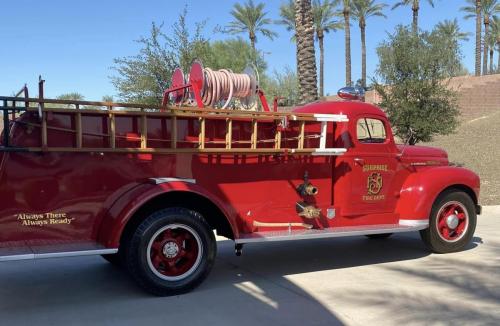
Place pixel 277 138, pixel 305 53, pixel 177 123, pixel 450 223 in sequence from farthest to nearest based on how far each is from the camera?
pixel 305 53 → pixel 450 223 → pixel 277 138 → pixel 177 123

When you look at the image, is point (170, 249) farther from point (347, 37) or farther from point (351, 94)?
point (347, 37)

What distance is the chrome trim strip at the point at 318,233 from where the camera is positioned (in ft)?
18.7

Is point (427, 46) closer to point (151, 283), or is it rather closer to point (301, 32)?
point (301, 32)

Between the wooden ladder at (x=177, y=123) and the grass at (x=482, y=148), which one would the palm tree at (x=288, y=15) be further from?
the wooden ladder at (x=177, y=123)

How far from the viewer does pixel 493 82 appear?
31.3 meters

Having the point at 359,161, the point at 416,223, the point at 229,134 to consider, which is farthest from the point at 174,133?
the point at 416,223

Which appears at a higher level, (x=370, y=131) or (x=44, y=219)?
(x=370, y=131)

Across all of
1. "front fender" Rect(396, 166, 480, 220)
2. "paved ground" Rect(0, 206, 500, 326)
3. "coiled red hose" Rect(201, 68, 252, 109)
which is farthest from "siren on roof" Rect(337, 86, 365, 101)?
"paved ground" Rect(0, 206, 500, 326)

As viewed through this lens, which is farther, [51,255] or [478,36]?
[478,36]

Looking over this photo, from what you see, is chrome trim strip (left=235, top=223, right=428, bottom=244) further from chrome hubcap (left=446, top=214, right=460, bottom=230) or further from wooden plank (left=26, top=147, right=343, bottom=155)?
wooden plank (left=26, top=147, right=343, bottom=155)

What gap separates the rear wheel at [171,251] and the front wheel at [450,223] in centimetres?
322

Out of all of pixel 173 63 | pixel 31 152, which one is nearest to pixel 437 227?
pixel 31 152

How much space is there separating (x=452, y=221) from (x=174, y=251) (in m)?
3.92

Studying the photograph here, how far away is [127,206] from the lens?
5023 mm
